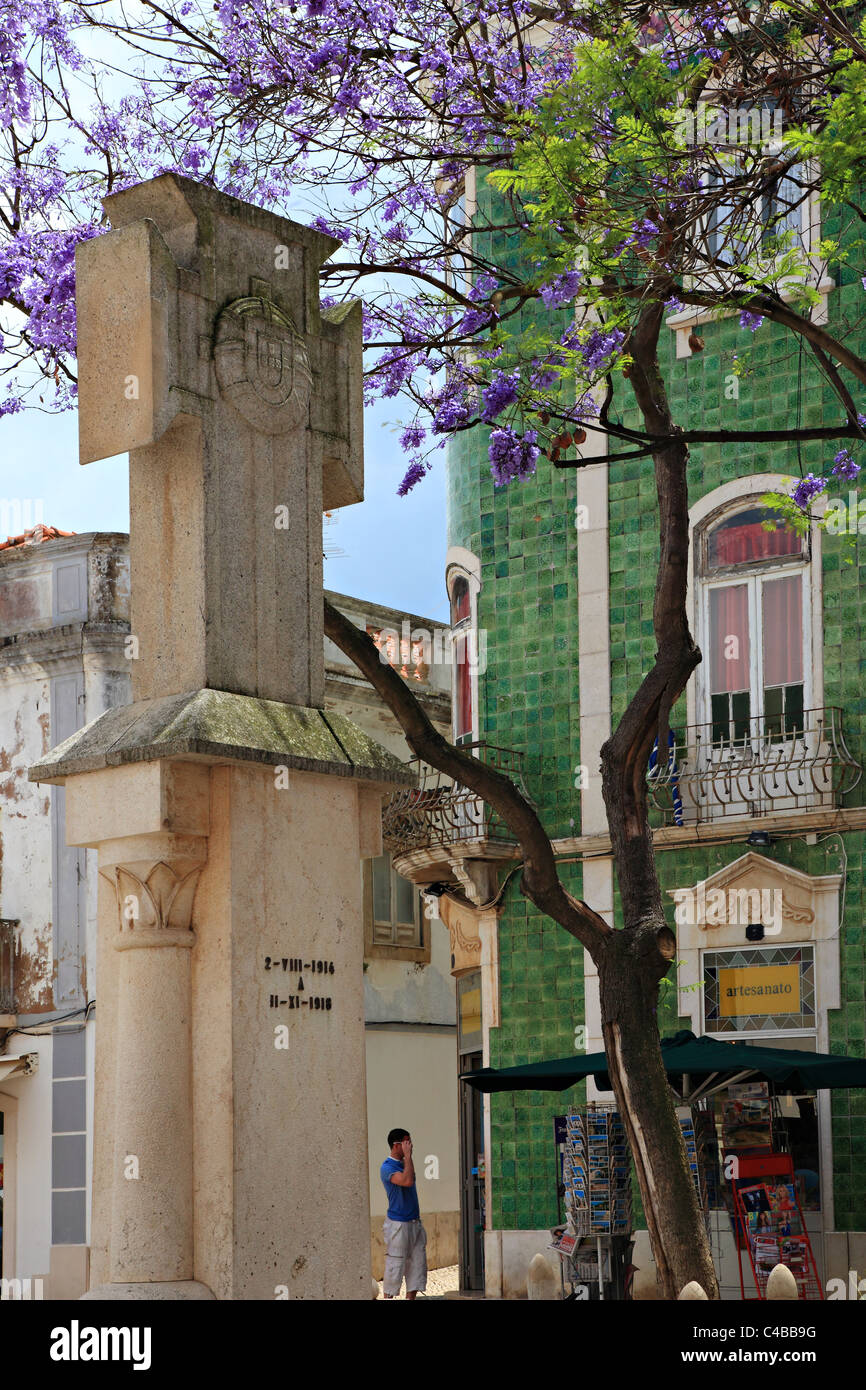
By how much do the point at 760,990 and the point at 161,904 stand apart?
1229 cm

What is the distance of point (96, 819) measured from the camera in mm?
7895

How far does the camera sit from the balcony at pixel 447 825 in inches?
824

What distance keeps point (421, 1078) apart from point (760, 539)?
10.6 metres

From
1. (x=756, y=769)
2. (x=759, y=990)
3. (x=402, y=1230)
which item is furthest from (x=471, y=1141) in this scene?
(x=756, y=769)

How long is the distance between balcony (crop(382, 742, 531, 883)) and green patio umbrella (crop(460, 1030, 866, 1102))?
4.21 metres

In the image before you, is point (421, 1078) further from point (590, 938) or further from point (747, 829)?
point (590, 938)

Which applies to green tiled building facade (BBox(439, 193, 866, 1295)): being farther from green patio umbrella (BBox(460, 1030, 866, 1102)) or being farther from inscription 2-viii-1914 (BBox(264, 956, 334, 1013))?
inscription 2-viii-1914 (BBox(264, 956, 334, 1013))

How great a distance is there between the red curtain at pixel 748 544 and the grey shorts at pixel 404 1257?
7.26 m

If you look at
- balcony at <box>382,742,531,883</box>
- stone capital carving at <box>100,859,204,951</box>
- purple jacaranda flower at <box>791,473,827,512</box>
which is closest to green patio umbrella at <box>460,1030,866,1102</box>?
balcony at <box>382,742,531,883</box>

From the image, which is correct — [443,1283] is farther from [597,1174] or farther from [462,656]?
[597,1174]

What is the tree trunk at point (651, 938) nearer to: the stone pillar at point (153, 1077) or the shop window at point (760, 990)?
the stone pillar at point (153, 1077)

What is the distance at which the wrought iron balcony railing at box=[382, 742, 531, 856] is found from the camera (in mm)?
20953

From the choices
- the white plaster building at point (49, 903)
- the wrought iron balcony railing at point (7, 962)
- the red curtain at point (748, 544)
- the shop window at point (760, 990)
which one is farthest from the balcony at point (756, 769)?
the wrought iron balcony railing at point (7, 962)
